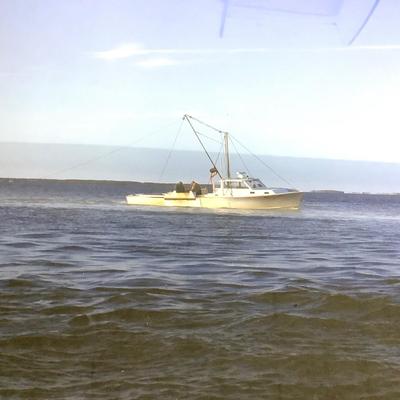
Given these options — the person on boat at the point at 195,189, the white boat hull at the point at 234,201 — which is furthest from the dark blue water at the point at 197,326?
the person on boat at the point at 195,189

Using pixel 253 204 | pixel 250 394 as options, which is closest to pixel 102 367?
pixel 250 394

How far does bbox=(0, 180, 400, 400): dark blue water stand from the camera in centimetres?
547

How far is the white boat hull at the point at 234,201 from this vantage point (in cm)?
4159

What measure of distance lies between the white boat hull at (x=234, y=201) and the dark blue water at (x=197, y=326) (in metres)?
26.7

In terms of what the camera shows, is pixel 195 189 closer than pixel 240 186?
No

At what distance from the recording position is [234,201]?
41969 millimetres

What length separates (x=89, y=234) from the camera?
2052 cm

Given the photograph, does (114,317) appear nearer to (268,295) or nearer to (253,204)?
(268,295)

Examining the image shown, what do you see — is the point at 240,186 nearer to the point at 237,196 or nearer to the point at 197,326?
the point at 237,196

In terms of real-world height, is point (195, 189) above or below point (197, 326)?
above

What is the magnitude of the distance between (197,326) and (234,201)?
34595mm

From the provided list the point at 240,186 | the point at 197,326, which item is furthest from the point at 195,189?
the point at 197,326

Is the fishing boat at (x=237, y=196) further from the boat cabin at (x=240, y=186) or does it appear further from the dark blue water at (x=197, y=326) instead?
the dark blue water at (x=197, y=326)

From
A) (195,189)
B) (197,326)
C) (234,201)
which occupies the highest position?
(195,189)
